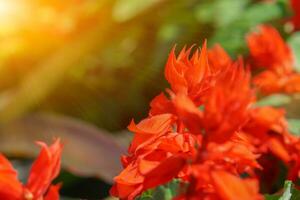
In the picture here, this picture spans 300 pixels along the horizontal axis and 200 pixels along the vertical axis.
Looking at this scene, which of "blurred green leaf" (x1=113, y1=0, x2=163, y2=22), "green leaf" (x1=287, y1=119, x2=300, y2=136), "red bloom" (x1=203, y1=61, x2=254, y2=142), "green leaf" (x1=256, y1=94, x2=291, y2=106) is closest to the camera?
"red bloom" (x1=203, y1=61, x2=254, y2=142)

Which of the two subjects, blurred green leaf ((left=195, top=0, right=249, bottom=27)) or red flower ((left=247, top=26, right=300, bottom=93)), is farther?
blurred green leaf ((left=195, top=0, right=249, bottom=27))

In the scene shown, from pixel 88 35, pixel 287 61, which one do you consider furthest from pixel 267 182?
pixel 88 35

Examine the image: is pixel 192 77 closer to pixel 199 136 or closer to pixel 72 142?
pixel 199 136

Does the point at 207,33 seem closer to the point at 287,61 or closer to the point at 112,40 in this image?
the point at 112,40

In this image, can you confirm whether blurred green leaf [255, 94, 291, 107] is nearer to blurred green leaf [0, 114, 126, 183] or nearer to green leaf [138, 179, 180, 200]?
blurred green leaf [0, 114, 126, 183]

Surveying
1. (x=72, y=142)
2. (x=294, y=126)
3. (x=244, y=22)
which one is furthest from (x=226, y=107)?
(x=244, y=22)

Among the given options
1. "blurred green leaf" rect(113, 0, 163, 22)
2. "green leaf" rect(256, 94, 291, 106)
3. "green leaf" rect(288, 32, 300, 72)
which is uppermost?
"blurred green leaf" rect(113, 0, 163, 22)

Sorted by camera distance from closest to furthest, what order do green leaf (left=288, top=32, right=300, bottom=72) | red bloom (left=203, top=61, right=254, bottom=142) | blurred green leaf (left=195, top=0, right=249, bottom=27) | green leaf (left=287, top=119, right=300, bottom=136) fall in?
1. red bloom (left=203, top=61, right=254, bottom=142)
2. green leaf (left=287, top=119, right=300, bottom=136)
3. green leaf (left=288, top=32, right=300, bottom=72)
4. blurred green leaf (left=195, top=0, right=249, bottom=27)

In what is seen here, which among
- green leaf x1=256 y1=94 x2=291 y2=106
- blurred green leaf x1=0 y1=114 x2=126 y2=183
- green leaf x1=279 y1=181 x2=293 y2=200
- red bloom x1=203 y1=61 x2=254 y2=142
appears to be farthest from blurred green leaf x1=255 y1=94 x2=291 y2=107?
red bloom x1=203 y1=61 x2=254 y2=142
